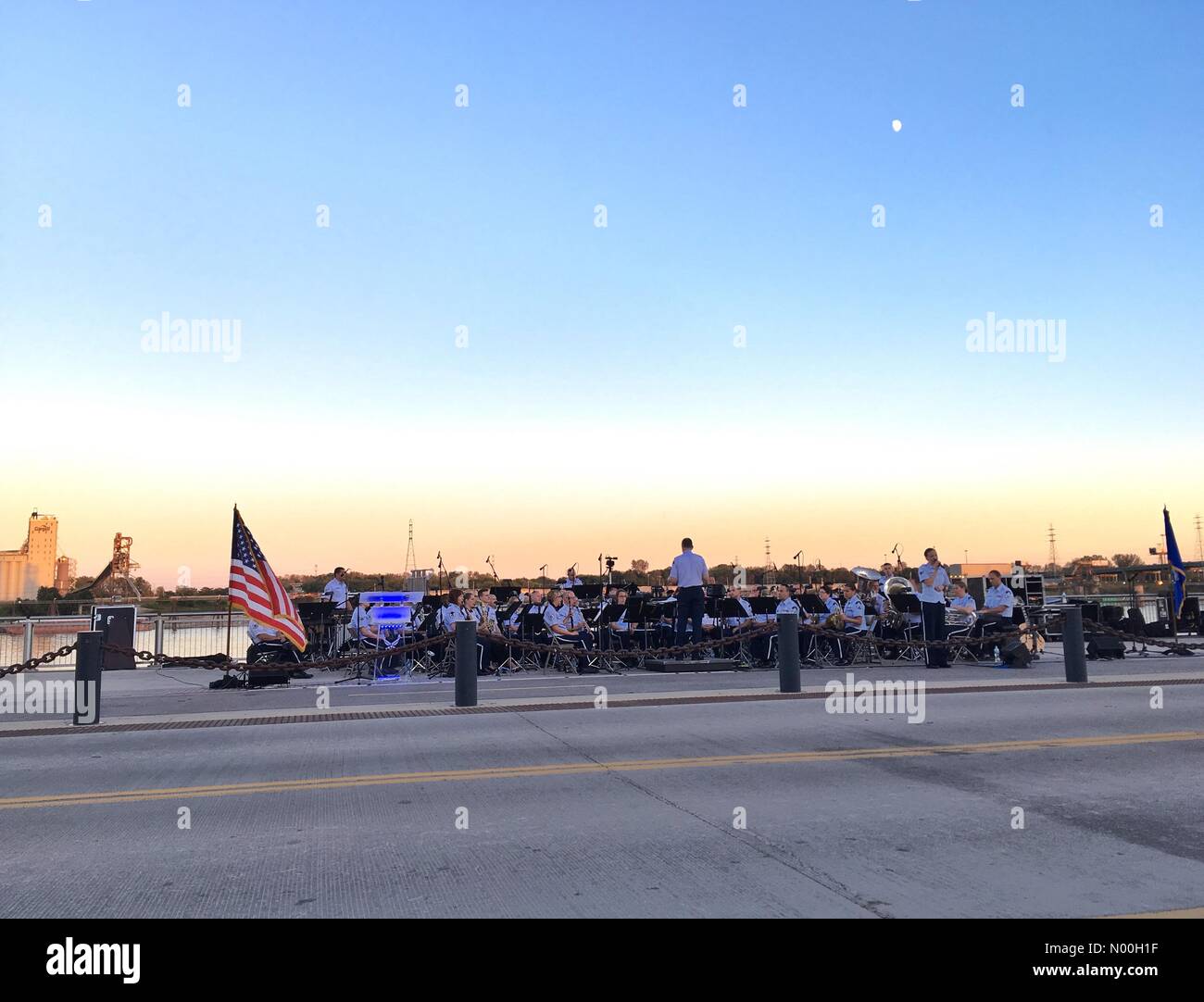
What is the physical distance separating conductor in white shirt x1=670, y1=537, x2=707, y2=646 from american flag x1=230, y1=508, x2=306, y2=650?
700cm

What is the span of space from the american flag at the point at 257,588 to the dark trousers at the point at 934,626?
1197 cm

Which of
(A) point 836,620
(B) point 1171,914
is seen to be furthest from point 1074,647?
(B) point 1171,914

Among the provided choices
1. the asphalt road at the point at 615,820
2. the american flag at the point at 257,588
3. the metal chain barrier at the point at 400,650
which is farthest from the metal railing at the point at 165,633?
the asphalt road at the point at 615,820

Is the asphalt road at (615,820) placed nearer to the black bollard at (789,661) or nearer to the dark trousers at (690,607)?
the black bollard at (789,661)

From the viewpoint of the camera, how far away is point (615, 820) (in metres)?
6.48

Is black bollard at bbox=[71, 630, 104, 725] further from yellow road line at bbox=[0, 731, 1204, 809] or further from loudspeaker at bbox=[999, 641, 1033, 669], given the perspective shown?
loudspeaker at bbox=[999, 641, 1033, 669]

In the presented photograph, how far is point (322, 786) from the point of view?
771 centimetres

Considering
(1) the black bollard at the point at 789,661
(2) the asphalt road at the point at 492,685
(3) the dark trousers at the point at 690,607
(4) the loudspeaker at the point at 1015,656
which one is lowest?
(2) the asphalt road at the point at 492,685

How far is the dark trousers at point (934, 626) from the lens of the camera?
1881cm

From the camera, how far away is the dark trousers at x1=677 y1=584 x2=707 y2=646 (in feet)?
59.6

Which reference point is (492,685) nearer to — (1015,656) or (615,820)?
(1015,656)

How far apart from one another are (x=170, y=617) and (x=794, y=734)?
822 inches
